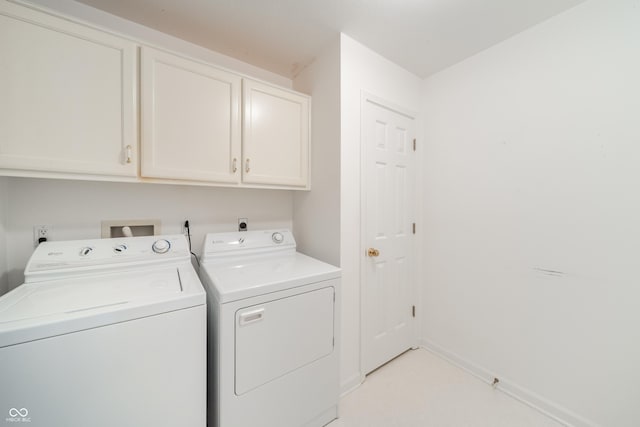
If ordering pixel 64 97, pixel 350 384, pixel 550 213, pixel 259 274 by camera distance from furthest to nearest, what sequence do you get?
1. pixel 350 384
2. pixel 550 213
3. pixel 259 274
4. pixel 64 97

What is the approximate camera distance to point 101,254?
1.25 m

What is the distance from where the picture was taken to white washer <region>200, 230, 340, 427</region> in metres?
1.07

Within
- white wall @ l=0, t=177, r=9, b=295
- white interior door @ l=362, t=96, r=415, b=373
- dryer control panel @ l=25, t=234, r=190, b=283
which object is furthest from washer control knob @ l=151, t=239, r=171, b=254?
white interior door @ l=362, t=96, r=415, b=373

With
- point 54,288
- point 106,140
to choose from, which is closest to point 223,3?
point 106,140

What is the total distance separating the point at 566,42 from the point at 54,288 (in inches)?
122

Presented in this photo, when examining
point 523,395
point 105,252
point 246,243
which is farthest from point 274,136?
point 523,395

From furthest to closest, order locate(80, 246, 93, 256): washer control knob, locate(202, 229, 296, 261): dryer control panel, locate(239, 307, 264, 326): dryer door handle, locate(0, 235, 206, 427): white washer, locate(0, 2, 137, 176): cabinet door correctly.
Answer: locate(202, 229, 296, 261): dryer control panel → locate(80, 246, 93, 256): washer control knob → locate(239, 307, 264, 326): dryer door handle → locate(0, 2, 137, 176): cabinet door → locate(0, 235, 206, 427): white washer

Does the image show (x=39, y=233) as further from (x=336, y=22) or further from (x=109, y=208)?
(x=336, y=22)

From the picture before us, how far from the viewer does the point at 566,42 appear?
1.39 m

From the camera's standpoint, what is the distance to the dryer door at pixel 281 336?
110 centimetres

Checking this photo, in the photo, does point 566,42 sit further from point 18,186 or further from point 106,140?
point 18,186

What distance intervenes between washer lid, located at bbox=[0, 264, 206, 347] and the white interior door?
1254mm

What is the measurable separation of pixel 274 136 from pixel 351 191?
705mm

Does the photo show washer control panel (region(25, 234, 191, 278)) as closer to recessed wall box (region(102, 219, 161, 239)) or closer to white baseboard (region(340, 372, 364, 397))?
recessed wall box (region(102, 219, 161, 239))
